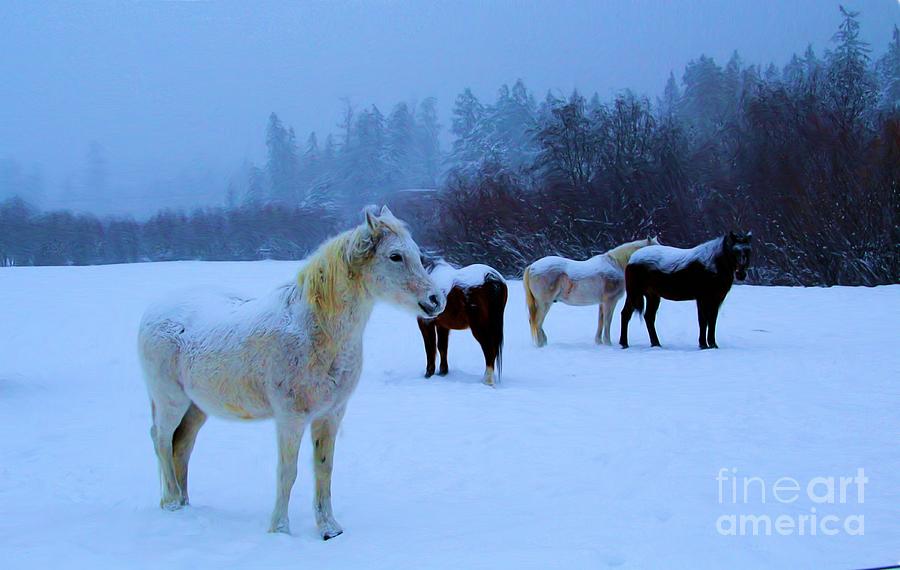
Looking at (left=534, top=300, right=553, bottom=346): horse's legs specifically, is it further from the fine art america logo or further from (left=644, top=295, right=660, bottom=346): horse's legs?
the fine art america logo

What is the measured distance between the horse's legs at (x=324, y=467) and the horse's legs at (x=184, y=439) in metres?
0.82

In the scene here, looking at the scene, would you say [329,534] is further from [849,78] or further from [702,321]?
[849,78]

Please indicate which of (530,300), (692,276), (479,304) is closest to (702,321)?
(692,276)

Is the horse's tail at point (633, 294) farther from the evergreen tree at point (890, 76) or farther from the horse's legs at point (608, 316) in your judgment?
the evergreen tree at point (890, 76)

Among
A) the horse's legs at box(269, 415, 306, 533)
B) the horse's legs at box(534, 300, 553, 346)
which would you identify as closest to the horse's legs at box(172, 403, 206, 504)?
the horse's legs at box(269, 415, 306, 533)

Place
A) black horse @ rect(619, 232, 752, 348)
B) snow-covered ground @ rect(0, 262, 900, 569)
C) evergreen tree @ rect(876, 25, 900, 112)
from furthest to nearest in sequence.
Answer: black horse @ rect(619, 232, 752, 348), evergreen tree @ rect(876, 25, 900, 112), snow-covered ground @ rect(0, 262, 900, 569)

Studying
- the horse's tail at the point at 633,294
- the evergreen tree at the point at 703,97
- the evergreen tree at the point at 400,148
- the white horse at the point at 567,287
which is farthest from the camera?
the white horse at the point at 567,287

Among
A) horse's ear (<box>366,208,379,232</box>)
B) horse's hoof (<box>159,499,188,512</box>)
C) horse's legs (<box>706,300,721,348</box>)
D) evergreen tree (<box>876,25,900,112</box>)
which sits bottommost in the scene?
horse's hoof (<box>159,499,188,512</box>)

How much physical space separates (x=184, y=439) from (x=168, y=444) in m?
0.13

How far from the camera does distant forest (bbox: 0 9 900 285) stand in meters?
4.46

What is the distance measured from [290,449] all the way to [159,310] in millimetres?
1040

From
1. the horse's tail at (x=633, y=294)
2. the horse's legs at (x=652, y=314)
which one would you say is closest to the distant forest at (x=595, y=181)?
the horse's tail at (x=633, y=294)

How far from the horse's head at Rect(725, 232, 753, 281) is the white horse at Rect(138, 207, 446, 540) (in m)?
6.56

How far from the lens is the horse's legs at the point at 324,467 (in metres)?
2.65
